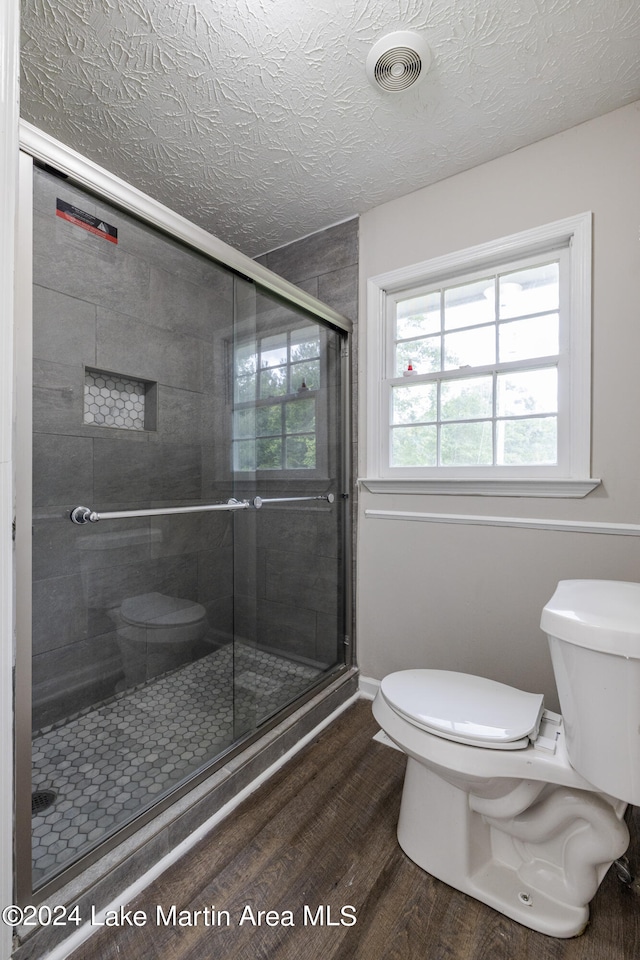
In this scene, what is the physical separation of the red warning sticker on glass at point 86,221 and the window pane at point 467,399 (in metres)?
1.34

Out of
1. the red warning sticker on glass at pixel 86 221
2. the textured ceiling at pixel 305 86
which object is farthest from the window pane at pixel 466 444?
the red warning sticker on glass at pixel 86 221

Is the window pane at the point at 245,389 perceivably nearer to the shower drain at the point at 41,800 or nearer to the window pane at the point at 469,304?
the window pane at the point at 469,304

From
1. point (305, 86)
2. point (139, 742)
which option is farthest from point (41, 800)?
point (305, 86)

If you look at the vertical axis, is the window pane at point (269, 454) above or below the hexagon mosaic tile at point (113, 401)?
below

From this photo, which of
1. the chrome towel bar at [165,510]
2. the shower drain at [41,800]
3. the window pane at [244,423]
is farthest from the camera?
the window pane at [244,423]

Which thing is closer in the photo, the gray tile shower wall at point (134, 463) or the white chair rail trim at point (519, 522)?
the gray tile shower wall at point (134, 463)

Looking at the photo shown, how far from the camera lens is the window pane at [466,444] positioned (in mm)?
1771

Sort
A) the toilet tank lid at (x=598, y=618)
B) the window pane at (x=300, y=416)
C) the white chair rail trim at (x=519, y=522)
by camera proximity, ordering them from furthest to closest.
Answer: the window pane at (x=300, y=416)
the white chair rail trim at (x=519, y=522)
the toilet tank lid at (x=598, y=618)

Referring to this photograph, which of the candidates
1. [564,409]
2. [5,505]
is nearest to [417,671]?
[564,409]

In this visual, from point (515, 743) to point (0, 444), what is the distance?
1202 millimetres

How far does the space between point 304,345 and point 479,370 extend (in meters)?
0.74

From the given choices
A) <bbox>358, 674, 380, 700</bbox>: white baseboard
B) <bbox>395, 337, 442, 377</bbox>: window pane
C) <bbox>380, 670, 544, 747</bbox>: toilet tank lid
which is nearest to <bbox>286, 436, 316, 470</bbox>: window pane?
<bbox>395, 337, 442, 377</bbox>: window pane

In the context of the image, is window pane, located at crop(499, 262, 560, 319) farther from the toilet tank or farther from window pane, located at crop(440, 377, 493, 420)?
the toilet tank

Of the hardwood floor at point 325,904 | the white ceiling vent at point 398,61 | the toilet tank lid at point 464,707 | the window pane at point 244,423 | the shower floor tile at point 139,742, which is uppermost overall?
the white ceiling vent at point 398,61
